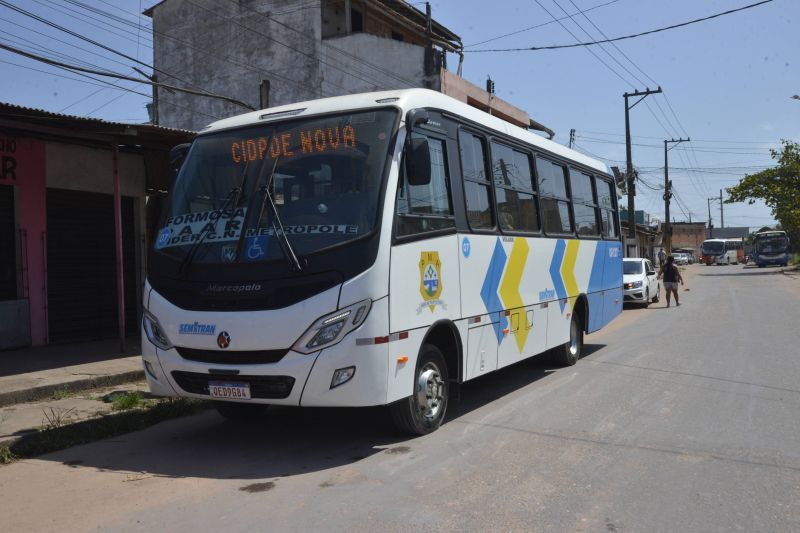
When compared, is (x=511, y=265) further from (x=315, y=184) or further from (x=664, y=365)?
(x=664, y=365)

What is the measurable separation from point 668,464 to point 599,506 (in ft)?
3.91

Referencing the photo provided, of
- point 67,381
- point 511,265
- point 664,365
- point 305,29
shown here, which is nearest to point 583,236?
point 664,365

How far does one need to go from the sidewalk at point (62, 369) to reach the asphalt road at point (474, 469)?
213 cm

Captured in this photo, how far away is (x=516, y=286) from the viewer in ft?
27.2

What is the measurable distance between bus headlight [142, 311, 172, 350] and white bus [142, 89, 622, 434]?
0.06 feet

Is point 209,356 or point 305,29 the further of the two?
point 305,29

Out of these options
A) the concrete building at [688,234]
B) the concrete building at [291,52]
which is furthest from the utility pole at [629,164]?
the concrete building at [688,234]

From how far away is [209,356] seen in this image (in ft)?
19.0

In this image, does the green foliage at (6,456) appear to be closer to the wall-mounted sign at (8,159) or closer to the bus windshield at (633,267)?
the wall-mounted sign at (8,159)

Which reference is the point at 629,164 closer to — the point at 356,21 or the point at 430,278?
the point at 356,21

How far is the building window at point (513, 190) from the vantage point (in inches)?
318

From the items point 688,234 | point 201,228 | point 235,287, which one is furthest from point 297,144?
point 688,234

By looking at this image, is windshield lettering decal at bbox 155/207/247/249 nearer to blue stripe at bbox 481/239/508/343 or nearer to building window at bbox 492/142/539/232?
blue stripe at bbox 481/239/508/343

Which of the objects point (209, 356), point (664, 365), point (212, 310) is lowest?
point (664, 365)
